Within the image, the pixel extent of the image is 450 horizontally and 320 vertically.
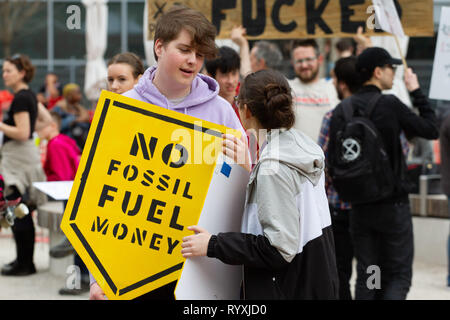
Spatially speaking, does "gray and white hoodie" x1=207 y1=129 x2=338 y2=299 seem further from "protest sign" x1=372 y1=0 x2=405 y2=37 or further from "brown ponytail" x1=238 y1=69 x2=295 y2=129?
"protest sign" x1=372 y1=0 x2=405 y2=37

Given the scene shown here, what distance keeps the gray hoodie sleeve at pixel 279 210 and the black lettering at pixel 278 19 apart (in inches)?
140

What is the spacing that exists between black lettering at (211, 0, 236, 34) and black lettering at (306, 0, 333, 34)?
1.89 feet

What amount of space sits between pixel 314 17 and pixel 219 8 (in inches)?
28.8

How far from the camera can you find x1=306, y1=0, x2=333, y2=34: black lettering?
624cm

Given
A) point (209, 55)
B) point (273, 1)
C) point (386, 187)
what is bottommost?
point (386, 187)

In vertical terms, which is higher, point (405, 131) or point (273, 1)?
point (273, 1)

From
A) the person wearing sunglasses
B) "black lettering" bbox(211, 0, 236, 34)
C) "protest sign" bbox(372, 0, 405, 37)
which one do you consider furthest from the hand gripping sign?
the person wearing sunglasses

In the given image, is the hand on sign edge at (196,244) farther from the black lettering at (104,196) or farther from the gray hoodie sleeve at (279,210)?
the black lettering at (104,196)

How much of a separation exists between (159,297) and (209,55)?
96 centimetres
